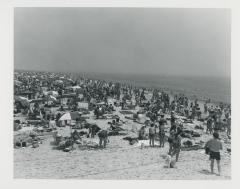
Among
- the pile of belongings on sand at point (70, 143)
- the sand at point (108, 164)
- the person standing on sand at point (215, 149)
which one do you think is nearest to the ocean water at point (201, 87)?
the person standing on sand at point (215, 149)

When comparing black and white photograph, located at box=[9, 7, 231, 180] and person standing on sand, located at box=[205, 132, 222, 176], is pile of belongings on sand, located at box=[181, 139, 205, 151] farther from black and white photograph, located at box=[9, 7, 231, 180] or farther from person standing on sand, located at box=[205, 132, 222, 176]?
person standing on sand, located at box=[205, 132, 222, 176]

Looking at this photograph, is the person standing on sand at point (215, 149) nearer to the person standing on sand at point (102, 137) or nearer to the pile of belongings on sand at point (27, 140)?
the person standing on sand at point (102, 137)

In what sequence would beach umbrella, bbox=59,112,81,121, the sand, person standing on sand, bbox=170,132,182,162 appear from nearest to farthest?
the sand → person standing on sand, bbox=170,132,182,162 → beach umbrella, bbox=59,112,81,121

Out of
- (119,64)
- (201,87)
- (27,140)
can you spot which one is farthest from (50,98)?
(201,87)

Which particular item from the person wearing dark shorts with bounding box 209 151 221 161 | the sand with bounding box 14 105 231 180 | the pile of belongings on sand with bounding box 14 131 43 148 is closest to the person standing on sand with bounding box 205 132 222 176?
the person wearing dark shorts with bounding box 209 151 221 161

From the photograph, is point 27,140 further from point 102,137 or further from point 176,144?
point 176,144

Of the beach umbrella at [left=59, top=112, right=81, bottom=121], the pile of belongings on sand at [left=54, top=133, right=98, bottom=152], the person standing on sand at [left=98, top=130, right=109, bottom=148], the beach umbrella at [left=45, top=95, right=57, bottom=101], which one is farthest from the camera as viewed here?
the beach umbrella at [left=45, top=95, right=57, bottom=101]

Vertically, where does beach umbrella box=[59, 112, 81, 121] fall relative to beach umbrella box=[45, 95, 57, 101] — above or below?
below
